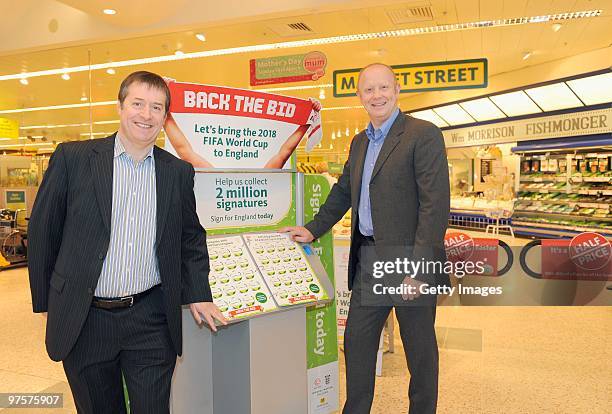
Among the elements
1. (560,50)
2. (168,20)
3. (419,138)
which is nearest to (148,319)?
(419,138)

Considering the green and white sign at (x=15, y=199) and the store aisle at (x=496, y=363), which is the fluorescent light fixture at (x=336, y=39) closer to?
the green and white sign at (x=15, y=199)

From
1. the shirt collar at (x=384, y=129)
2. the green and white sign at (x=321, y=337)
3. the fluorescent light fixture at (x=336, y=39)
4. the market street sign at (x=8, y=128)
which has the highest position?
the fluorescent light fixture at (x=336, y=39)

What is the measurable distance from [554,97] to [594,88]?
92 centimetres

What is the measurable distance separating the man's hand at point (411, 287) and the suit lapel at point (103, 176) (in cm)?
125

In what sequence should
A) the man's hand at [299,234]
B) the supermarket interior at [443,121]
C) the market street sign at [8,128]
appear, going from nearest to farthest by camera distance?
the man's hand at [299,234] < the supermarket interior at [443,121] < the market street sign at [8,128]

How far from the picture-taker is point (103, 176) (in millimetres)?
1639

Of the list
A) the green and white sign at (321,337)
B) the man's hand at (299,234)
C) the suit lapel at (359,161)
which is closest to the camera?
the suit lapel at (359,161)

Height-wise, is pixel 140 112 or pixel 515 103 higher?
pixel 515 103

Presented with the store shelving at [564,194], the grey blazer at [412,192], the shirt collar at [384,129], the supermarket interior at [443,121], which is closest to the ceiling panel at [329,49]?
the supermarket interior at [443,121]

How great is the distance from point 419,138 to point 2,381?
3351mm

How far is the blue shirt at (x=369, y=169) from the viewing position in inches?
92.0

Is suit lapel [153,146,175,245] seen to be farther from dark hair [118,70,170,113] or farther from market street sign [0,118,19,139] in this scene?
market street sign [0,118,19,139]

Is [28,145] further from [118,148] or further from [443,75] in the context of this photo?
[118,148]
